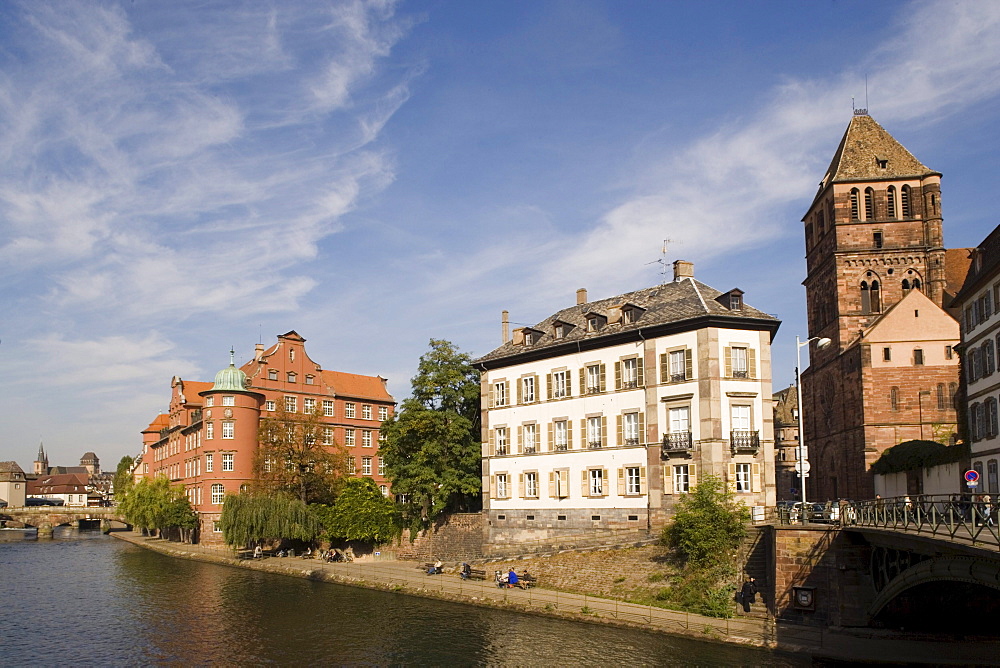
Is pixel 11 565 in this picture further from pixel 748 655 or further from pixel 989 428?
pixel 989 428

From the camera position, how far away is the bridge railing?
75.8 feet

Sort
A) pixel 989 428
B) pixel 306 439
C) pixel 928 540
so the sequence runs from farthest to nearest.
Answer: pixel 306 439, pixel 989 428, pixel 928 540

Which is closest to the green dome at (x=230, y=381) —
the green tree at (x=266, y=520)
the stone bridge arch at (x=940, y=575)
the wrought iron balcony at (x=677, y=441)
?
the green tree at (x=266, y=520)

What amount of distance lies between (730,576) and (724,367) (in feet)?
39.9

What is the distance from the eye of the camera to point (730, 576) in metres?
38.9

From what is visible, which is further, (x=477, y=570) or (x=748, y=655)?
(x=477, y=570)

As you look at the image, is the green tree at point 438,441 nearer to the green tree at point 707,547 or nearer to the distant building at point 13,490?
the green tree at point 707,547

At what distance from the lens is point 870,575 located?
3394 cm

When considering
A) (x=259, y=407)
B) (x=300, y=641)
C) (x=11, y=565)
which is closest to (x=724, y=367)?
(x=300, y=641)

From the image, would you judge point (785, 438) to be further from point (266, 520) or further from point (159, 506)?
point (159, 506)

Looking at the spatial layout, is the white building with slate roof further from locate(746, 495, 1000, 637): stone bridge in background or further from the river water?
the river water

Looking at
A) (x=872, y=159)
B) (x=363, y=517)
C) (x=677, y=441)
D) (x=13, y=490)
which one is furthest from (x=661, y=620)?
(x=13, y=490)

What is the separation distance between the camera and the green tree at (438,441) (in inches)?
2319

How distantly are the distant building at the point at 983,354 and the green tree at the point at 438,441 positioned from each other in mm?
31570
